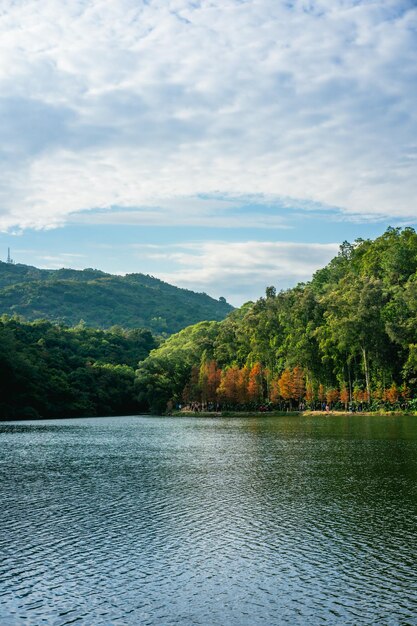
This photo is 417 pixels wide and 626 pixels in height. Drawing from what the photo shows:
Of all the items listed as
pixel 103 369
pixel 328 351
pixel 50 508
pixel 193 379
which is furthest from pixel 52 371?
pixel 50 508

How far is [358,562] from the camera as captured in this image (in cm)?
1831

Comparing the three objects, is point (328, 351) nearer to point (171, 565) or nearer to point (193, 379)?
point (193, 379)

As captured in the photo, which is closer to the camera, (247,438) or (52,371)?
(247,438)

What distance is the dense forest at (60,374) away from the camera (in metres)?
111

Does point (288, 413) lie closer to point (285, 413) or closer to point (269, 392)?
point (285, 413)

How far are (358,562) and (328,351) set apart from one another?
86.1 meters

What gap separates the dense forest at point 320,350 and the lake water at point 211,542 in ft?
176

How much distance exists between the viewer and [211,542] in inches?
823

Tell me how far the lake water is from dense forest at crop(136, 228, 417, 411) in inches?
2111

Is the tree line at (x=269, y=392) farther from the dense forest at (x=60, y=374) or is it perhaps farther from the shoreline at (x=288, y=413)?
the dense forest at (x=60, y=374)

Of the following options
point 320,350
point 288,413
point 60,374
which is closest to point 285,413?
point 288,413

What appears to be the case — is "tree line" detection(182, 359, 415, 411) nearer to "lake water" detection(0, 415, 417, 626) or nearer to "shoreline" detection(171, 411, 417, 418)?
"shoreline" detection(171, 411, 417, 418)

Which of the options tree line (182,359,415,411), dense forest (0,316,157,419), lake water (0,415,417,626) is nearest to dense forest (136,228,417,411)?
tree line (182,359,415,411)

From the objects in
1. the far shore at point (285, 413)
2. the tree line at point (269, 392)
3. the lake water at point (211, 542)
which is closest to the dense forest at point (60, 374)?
the far shore at point (285, 413)
